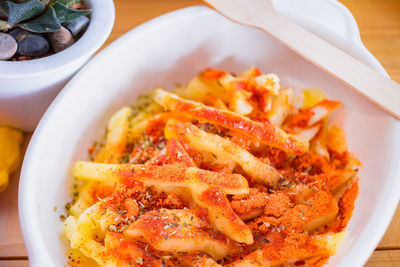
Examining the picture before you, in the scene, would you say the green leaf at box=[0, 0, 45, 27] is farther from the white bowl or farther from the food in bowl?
the food in bowl

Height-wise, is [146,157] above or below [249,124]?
below

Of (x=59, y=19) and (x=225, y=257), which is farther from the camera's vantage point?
(x=59, y=19)

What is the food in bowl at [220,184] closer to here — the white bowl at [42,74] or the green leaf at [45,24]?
the white bowl at [42,74]

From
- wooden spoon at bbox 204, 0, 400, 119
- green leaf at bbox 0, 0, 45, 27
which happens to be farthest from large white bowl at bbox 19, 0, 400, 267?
green leaf at bbox 0, 0, 45, 27

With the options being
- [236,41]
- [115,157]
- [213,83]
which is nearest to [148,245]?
[115,157]

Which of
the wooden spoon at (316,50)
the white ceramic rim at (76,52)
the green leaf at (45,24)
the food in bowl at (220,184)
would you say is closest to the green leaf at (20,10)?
the green leaf at (45,24)

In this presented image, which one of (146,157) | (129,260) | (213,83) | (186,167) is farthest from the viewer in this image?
(213,83)

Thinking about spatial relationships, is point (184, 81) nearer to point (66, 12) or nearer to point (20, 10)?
point (66, 12)

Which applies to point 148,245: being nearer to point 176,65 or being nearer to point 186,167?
point 186,167
